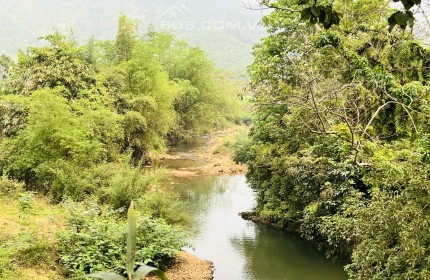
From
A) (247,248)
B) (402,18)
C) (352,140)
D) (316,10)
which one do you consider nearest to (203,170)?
(247,248)

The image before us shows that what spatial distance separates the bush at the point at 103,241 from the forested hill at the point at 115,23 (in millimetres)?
98869

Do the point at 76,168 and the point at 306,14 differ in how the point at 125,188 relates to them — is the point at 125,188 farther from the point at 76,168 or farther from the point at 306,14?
the point at 306,14

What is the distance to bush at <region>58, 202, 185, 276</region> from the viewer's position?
853 cm

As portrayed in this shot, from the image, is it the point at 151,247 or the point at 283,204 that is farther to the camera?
the point at 283,204

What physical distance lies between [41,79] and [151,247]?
1109 centimetres

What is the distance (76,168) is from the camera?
13.4 meters

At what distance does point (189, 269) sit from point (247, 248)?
3.27m

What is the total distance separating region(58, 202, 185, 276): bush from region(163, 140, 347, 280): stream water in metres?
2.18

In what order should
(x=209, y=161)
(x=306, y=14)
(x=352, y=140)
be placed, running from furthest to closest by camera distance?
1. (x=209, y=161)
2. (x=352, y=140)
3. (x=306, y=14)

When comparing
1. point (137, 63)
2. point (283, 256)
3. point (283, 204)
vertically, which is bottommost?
point (283, 256)

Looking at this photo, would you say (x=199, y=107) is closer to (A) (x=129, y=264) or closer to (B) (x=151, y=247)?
(B) (x=151, y=247)

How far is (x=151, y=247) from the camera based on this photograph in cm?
962

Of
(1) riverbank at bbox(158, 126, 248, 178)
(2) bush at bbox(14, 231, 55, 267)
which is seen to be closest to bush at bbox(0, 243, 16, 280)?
(2) bush at bbox(14, 231, 55, 267)

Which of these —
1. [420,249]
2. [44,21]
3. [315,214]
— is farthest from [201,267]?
[44,21]
